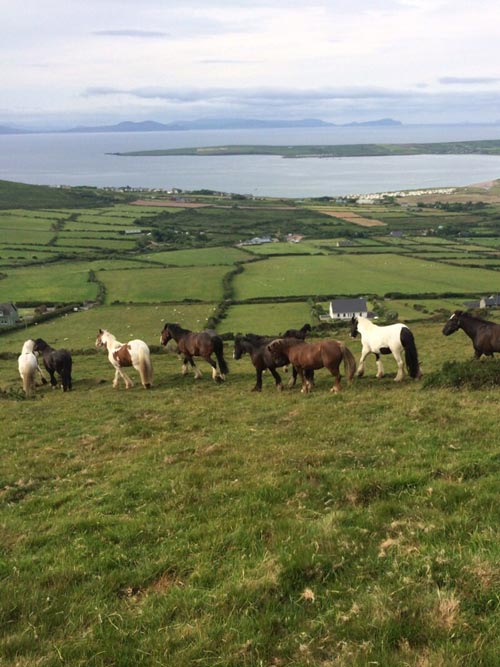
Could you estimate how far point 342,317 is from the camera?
54.8 metres

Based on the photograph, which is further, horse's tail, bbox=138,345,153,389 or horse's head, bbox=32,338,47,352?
horse's head, bbox=32,338,47,352

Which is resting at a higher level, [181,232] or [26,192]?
[26,192]

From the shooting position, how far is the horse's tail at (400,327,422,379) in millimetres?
16516

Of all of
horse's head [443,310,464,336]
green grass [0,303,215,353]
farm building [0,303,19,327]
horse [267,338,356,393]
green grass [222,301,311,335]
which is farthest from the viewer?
farm building [0,303,19,327]

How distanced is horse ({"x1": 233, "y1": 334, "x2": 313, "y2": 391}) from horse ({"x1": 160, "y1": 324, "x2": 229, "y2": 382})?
1.69m

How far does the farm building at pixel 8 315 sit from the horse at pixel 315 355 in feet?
150

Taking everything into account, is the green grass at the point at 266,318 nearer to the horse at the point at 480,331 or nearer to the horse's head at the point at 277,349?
the horse at the point at 480,331

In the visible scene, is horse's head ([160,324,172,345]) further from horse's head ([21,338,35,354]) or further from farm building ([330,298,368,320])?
farm building ([330,298,368,320])

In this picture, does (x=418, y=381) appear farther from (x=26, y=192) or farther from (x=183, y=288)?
(x=26, y=192)

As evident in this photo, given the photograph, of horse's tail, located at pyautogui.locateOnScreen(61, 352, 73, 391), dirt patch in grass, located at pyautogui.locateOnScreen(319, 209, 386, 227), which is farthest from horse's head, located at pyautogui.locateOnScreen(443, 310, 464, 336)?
dirt patch in grass, located at pyautogui.locateOnScreen(319, 209, 386, 227)

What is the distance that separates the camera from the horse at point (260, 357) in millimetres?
17172

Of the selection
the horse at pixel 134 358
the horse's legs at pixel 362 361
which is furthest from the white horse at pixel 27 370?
the horse's legs at pixel 362 361

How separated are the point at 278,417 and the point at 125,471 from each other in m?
4.73

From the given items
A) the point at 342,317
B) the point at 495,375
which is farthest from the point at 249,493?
the point at 342,317
